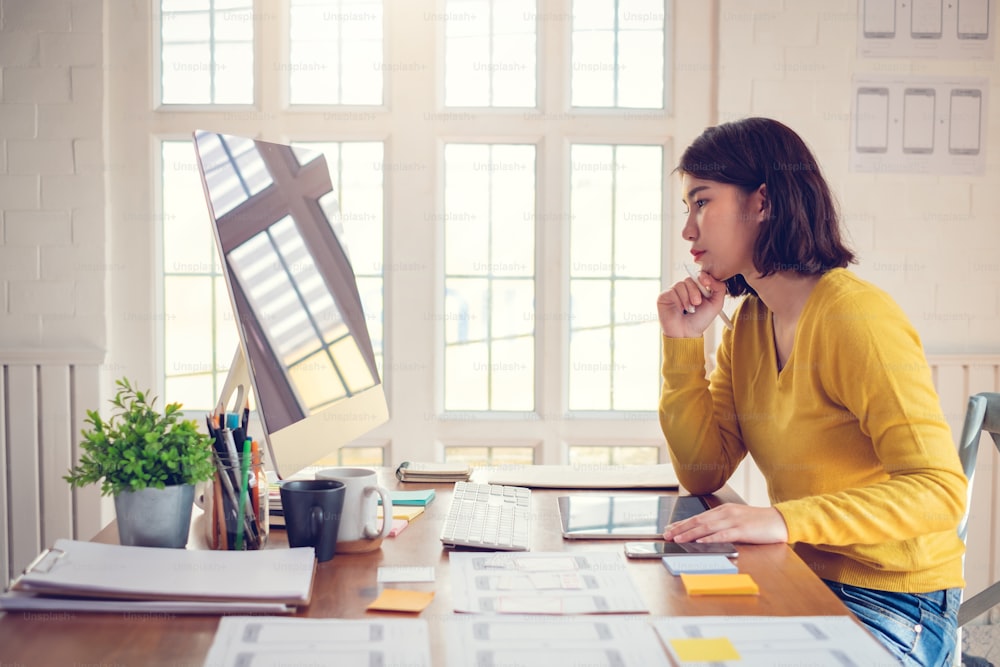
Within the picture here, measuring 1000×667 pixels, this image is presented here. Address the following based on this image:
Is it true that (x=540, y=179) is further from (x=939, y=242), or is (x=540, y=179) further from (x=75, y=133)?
(x=75, y=133)

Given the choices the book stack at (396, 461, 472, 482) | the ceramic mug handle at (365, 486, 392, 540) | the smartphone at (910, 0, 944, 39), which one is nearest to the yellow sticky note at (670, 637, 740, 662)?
the ceramic mug handle at (365, 486, 392, 540)

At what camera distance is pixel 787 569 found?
1.12 m

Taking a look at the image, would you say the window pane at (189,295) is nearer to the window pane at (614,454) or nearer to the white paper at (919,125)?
the window pane at (614,454)

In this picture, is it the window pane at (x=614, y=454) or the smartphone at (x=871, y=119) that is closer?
the smartphone at (x=871, y=119)

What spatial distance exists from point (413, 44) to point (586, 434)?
1.43 m

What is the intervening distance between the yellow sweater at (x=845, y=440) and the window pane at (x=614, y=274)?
1.24m

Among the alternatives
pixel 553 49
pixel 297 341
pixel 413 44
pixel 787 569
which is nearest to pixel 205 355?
pixel 413 44

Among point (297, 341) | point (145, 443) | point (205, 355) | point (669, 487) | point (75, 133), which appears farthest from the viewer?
point (205, 355)

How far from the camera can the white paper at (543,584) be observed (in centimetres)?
98

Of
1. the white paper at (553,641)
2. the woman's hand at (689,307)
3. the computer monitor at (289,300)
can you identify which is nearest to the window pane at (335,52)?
the computer monitor at (289,300)

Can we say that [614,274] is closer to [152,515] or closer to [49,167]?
[49,167]

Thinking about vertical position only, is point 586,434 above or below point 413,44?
below

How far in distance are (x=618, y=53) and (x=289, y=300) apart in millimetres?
1981

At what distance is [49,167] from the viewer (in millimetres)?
2787
